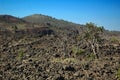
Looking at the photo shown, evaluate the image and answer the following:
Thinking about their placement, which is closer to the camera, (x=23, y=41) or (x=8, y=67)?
(x=8, y=67)

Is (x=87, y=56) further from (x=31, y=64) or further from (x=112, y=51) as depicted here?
(x=31, y=64)

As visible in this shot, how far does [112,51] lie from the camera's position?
4094 inches

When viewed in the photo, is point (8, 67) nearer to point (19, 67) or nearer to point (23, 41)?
point (19, 67)

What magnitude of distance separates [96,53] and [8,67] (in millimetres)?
37868

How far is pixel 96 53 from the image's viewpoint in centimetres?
9481

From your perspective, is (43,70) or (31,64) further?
(31,64)

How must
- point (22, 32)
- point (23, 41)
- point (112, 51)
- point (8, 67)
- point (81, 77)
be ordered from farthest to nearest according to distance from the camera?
1. point (22, 32)
2. point (23, 41)
3. point (112, 51)
4. point (8, 67)
5. point (81, 77)

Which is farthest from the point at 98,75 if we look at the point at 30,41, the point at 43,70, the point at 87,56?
the point at 30,41

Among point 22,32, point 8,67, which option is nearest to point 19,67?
point 8,67

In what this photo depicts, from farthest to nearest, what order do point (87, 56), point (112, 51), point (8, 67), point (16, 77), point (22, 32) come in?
1. point (22, 32)
2. point (112, 51)
3. point (87, 56)
4. point (8, 67)
5. point (16, 77)

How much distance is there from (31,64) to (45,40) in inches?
2615

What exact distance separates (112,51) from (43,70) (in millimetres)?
44427

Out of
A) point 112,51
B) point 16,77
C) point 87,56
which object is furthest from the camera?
point 112,51

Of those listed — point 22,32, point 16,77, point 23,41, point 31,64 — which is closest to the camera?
point 16,77
